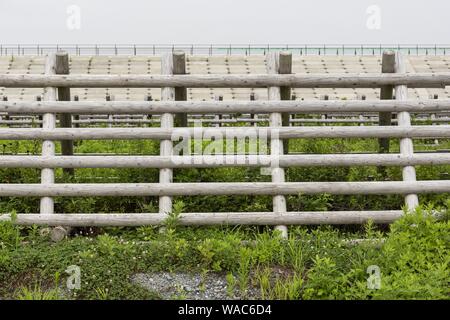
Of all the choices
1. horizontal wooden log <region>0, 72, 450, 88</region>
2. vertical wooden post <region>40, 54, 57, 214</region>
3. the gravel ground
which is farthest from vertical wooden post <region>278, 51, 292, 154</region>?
the gravel ground

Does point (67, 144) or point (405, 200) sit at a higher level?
point (67, 144)

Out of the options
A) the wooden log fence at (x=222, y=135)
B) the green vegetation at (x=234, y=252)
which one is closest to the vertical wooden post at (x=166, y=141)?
the wooden log fence at (x=222, y=135)

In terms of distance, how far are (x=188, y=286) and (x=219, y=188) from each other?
2.24m

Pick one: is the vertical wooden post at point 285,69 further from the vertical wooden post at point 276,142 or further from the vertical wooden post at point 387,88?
the vertical wooden post at point 387,88

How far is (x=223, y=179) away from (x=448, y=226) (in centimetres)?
325

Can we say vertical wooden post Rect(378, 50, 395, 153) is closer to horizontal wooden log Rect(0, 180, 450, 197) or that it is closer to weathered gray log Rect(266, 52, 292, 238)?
horizontal wooden log Rect(0, 180, 450, 197)

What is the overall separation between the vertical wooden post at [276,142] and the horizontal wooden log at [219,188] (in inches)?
5.3

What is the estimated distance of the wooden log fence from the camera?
859 cm

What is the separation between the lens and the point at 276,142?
9.00 m

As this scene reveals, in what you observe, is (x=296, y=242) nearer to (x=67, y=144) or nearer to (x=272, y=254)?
(x=272, y=254)

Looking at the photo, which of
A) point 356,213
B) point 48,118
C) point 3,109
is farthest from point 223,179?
point 3,109

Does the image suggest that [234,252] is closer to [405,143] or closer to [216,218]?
[216,218]

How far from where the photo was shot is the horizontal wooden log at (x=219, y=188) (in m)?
8.68
